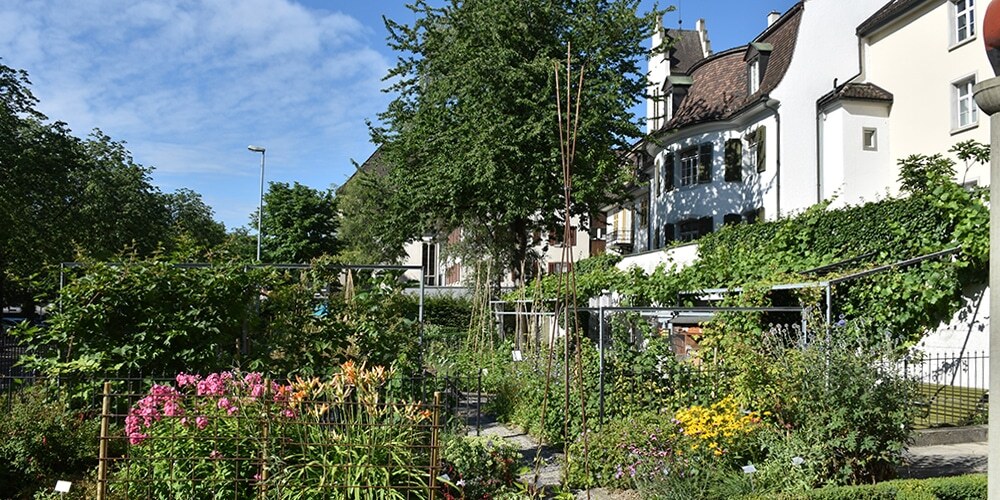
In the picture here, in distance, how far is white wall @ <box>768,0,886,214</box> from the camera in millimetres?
24406

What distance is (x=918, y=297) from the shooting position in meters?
11.6

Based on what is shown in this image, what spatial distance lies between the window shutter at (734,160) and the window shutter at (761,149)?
114cm

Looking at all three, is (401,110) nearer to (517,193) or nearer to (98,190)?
(517,193)

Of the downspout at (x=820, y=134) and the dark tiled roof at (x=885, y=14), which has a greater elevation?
the dark tiled roof at (x=885, y=14)

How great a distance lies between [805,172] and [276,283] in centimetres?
2101

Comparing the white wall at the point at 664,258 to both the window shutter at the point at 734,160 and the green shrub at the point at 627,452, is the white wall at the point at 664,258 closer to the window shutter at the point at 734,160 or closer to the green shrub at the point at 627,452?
the window shutter at the point at 734,160

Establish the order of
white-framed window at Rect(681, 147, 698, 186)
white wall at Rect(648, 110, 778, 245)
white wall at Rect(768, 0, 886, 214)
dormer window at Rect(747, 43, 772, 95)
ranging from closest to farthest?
white wall at Rect(768, 0, 886, 214), white wall at Rect(648, 110, 778, 245), dormer window at Rect(747, 43, 772, 95), white-framed window at Rect(681, 147, 698, 186)

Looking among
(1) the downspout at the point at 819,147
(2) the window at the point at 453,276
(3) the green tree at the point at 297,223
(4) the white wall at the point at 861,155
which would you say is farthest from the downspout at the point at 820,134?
(2) the window at the point at 453,276

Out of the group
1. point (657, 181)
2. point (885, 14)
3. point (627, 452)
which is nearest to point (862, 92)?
point (885, 14)

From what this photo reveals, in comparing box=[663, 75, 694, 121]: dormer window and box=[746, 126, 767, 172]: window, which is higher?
box=[663, 75, 694, 121]: dormer window

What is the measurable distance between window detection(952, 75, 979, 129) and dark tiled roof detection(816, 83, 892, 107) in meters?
Answer: 2.66

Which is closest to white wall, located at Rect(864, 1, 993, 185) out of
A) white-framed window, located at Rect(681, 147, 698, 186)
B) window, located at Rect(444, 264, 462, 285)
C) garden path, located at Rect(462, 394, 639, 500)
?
white-framed window, located at Rect(681, 147, 698, 186)

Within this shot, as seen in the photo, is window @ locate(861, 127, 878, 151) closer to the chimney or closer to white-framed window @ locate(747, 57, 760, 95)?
white-framed window @ locate(747, 57, 760, 95)

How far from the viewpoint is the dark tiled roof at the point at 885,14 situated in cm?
2144
